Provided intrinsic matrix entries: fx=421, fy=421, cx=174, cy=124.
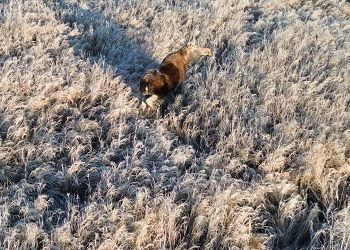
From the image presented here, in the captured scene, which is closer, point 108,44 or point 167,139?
point 167,139

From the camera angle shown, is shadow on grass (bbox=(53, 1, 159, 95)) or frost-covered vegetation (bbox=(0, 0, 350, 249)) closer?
frost-covered vegetation (bbox=(0, 0, 350, 249))

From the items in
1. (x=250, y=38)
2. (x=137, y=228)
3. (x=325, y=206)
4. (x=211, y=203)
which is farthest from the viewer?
(x=250, y=38)

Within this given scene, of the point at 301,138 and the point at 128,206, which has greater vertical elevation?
the point at 301,138

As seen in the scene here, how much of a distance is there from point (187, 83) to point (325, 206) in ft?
10.1

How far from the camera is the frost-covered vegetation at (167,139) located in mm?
4062

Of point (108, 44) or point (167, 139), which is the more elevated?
point (108, 44)

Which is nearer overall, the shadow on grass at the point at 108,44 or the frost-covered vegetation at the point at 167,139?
the frost-covered vegetation at the point at 167,139

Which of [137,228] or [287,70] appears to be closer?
[137,228]

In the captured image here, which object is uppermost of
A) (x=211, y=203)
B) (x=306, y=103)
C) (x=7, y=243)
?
(x=306, y=103)

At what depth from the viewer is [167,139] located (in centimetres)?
545

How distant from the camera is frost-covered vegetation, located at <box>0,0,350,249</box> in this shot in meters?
4.06

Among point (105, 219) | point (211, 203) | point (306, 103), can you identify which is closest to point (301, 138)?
point (306, 103)

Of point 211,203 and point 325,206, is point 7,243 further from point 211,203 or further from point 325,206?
point 325,206

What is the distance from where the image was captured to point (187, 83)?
6.86 m
